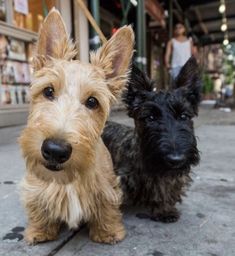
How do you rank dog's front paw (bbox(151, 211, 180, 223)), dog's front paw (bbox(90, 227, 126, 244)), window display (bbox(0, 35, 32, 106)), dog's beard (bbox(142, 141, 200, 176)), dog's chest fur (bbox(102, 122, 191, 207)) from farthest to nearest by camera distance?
window display (bbox(0, 35, 32, 106))
dog's chest fur (bbox(102, 122, 191, 207))
dog's front paw (bbox(151, 211, 180, 223))
dog's beard (bbox(142, 141, 200, 176))
dog's front paw (bbox(90, 227, 126, 244))

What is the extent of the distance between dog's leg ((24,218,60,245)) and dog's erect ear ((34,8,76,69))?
3.33 ft

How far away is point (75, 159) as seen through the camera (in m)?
2.15

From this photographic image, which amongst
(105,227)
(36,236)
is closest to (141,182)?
(105,227)

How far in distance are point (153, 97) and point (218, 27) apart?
22684mm

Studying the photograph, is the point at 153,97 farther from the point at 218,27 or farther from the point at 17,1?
the point at 218,27

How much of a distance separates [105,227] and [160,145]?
0.68 metres

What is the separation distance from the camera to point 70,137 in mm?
2088

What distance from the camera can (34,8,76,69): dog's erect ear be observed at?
2617 millimetres

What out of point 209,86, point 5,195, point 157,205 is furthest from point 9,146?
point 209,86

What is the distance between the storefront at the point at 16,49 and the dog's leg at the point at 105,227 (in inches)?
194

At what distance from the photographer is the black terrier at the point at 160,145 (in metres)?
2.83

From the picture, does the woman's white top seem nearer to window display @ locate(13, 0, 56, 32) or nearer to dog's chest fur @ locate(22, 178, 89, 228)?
window display @ locate(13, 0, 56, 32)

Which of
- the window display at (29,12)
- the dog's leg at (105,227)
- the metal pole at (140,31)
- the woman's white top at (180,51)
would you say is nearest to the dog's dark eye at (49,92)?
the dog's leg at (105,227)

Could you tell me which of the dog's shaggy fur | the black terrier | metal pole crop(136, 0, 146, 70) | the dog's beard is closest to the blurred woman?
metal pole crop(136, 0, 146, 70)
